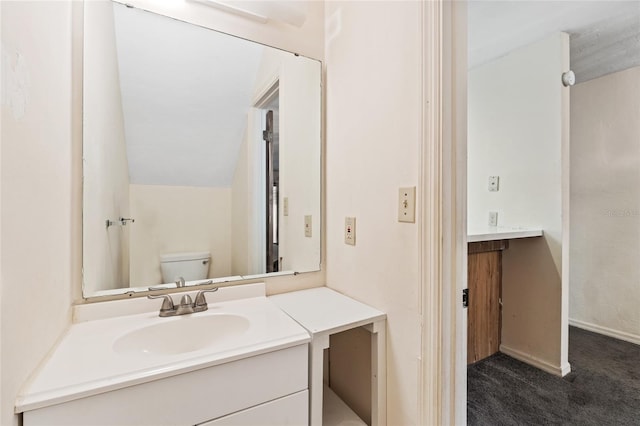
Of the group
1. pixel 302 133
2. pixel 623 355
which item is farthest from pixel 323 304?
pixel 623 355

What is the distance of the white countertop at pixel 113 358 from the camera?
610 mm

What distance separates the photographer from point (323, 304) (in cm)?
118

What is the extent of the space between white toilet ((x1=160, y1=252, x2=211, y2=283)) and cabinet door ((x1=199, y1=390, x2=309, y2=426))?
57 centimetres

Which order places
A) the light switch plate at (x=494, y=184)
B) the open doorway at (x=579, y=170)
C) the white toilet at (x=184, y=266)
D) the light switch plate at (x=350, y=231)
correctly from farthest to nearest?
the light switch plate at (x=494, y=184) < the open doorway at (x=579, y=170) < the light switch plate at (x=350, y=231) < the white toilet at (x=184, y=266)

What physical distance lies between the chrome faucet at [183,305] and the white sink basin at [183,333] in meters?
0.02

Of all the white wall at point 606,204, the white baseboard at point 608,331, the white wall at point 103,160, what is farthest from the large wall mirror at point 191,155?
the white baseboard at point 608,331

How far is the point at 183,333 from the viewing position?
998 millimetres

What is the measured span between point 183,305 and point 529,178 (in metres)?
2.30

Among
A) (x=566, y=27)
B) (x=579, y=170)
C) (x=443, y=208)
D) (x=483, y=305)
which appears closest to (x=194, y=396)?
(x=443, y=208)

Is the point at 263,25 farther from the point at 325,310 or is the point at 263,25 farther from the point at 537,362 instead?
the point at 537,362

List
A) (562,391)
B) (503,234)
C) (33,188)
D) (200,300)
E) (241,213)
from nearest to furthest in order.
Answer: (33,188)
(200,300)
(241,213)
(562,391)
(503,234)

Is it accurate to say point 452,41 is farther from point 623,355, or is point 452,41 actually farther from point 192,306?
point 623,355

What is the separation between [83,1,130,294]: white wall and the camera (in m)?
0.98

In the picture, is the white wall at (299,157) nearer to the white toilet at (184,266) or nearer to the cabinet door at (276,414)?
the white toilet at (184,266)
